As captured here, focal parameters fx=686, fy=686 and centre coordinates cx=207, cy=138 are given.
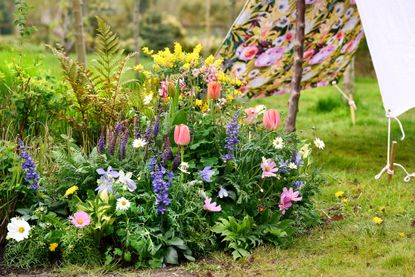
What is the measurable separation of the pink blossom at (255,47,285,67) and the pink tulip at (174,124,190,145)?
3176 mm

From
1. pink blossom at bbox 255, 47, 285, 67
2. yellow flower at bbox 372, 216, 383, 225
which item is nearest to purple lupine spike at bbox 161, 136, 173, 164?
yellow flower at bbox 372, 216, 383, 225

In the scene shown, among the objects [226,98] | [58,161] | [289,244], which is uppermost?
[226,98]

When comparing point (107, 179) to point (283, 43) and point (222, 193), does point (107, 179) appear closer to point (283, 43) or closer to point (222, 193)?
point (222, 193)

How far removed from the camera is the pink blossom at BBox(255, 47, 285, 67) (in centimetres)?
666

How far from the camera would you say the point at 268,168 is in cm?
385

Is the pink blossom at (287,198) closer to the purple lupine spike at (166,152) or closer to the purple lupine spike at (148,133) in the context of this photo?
the purple lupine spike at (166,152)

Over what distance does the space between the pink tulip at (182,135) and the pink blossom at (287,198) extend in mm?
707

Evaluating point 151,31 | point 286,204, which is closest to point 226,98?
point 286,204

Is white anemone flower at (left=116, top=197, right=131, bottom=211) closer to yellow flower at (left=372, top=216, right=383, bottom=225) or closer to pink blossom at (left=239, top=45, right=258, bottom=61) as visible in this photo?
yellow flower at (left=372, top=216, right=383, bottom=225)

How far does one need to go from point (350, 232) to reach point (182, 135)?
1233 mm

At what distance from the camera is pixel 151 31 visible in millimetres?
19672

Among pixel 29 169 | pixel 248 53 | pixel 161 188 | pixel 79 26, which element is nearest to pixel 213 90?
pixel 161 188

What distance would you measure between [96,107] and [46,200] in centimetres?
96

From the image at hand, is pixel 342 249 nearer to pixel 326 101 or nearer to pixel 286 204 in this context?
pixel 286 204
